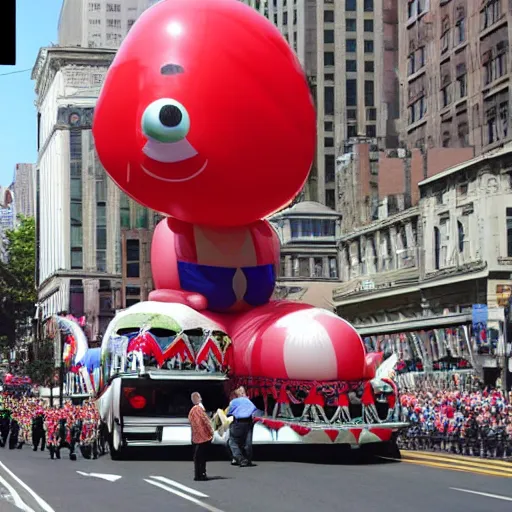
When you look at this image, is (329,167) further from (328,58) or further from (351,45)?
(328,58)

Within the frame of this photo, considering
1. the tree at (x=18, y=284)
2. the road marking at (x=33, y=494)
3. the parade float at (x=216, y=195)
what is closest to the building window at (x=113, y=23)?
the tree at (x=18, y=284)

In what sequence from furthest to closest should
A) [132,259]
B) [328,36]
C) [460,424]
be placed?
[132,259]
[328,36]
[460,424]

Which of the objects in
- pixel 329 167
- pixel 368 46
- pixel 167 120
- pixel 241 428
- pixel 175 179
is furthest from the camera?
pixel 368 46

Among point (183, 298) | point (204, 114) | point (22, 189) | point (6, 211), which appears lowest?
point (183, 298)

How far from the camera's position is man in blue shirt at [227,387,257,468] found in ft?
57.5

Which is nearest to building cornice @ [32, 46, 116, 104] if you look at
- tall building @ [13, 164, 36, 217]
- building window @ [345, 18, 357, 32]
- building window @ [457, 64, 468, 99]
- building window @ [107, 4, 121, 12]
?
building window @ [107, 4, 121, 12]

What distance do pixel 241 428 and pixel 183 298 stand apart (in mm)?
3541

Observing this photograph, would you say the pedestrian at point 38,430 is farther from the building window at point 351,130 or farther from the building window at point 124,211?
the building window at point 124,211

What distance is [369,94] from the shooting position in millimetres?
63531

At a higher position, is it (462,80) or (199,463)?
(462,80)

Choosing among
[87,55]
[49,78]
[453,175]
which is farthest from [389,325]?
[49,78]

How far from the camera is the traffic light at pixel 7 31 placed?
5.20 meters

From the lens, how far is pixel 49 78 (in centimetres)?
10462

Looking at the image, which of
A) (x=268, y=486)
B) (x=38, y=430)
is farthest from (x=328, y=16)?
(x=268, y=486)
